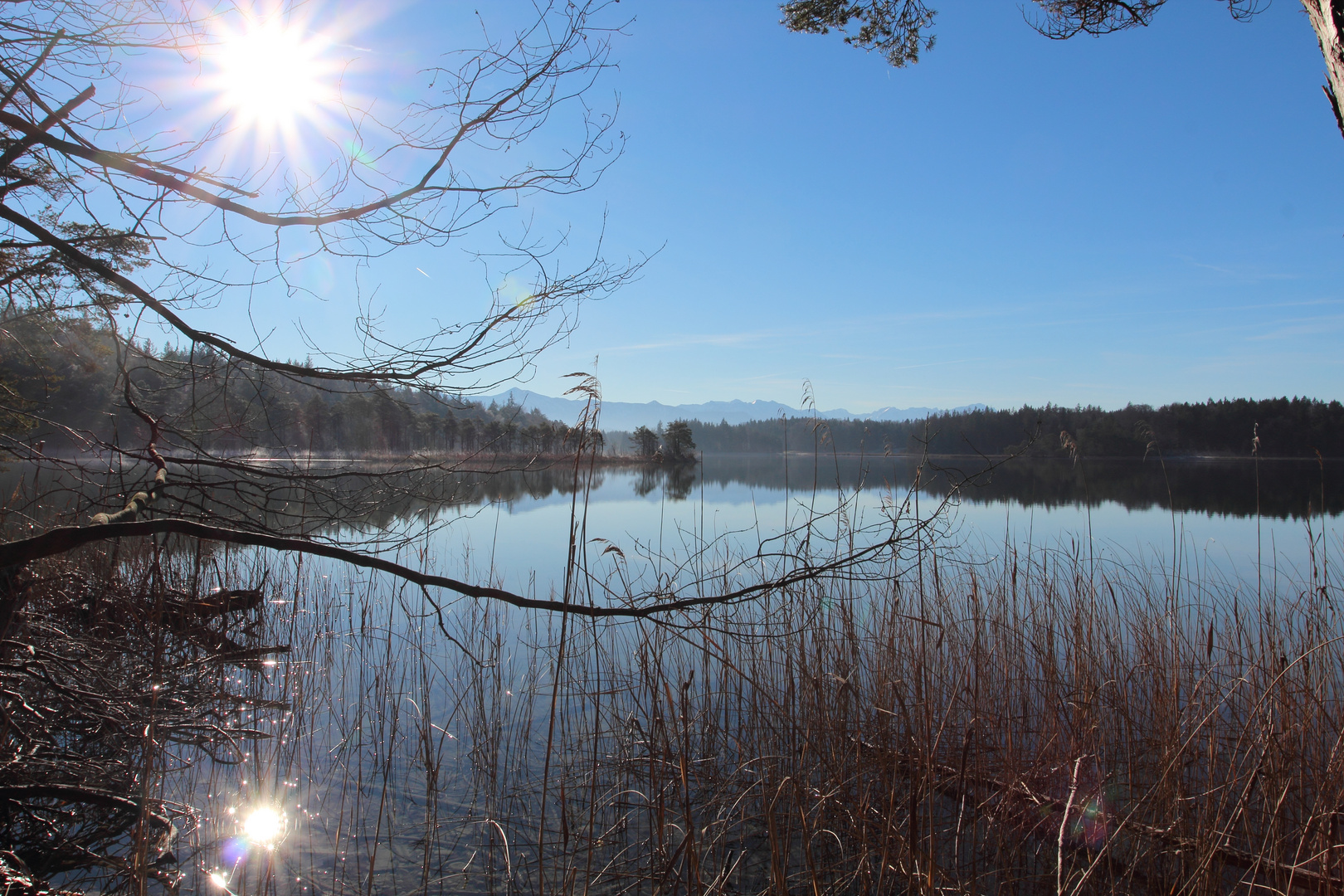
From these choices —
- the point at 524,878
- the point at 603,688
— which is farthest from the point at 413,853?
the point at 603,688

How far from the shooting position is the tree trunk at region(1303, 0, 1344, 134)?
1393 millimetres

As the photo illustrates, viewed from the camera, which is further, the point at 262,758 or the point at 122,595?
the point at 122,595

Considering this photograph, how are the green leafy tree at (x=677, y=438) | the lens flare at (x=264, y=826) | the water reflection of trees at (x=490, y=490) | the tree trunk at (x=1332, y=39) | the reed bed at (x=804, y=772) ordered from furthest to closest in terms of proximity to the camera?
the green leafy tree at (x=677, y=438)
the lens flare at (x=264, y=826)
the water reflection of trees at (x=490, y=490)
the reed bed at (x=804, y=772)
the tree trunk at (x=1332, y=39)

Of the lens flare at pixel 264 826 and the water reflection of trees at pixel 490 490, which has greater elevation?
the water reflection of trees at pixel 490 490

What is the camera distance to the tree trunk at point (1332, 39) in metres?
1.39

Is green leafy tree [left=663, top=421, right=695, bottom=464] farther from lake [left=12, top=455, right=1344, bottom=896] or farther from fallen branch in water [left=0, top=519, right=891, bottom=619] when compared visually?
fallen branch in water [left=0, top=519, right=891, bottom=619]

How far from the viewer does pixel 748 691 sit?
416 centimetres

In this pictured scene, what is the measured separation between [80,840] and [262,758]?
0.93m

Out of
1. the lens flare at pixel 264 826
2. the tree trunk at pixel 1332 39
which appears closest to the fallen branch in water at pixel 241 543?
the tree trunk at pixel 1332 39

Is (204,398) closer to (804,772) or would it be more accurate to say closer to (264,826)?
(264,826)

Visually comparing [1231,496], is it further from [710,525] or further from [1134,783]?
[1134,783]

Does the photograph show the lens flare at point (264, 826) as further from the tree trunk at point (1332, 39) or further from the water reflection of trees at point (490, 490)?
the tree trunk at point (1332, 39)

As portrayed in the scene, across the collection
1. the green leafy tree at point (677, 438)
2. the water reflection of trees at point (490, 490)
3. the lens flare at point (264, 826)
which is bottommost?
the lens flare at point (264, 826)

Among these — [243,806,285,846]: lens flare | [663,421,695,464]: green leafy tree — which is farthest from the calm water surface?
[663,421,695,464]: green leafy tree
